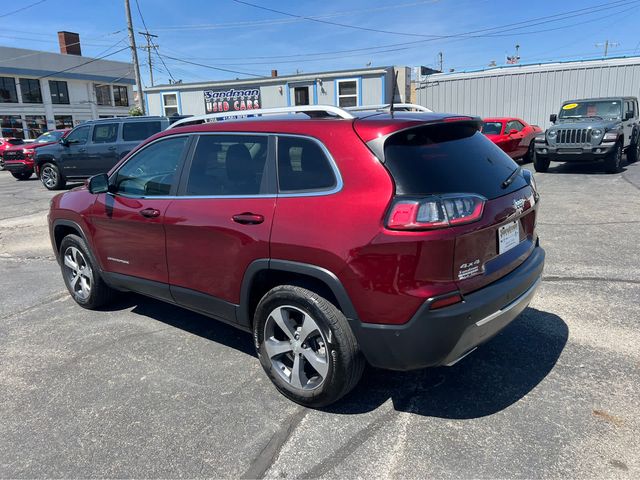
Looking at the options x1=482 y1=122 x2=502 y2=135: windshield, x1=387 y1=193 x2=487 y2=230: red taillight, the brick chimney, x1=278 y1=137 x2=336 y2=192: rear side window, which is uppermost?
the brick chimney

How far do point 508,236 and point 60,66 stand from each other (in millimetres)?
49618

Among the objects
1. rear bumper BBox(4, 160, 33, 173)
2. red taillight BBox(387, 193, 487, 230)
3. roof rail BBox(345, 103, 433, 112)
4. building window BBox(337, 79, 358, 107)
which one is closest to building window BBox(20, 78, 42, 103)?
rear bumper BBox(4, 160, 33, 173)

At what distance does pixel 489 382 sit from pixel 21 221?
31.9 feet

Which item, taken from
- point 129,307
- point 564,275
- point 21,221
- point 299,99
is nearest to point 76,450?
point 129,307

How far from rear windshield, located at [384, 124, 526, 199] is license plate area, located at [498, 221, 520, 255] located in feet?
0.66

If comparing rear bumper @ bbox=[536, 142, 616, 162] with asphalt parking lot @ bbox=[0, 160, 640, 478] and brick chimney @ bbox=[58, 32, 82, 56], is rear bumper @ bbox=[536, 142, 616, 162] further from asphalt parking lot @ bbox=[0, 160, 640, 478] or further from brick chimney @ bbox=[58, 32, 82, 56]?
brick chimney @ bbox=[58, 32, 82, 56]

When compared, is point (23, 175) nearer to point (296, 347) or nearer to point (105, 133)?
point (105, 133)

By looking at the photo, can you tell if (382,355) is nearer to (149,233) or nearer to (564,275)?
(149,233)

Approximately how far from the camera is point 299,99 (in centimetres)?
2247

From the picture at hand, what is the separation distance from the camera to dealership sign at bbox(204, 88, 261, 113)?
920 inches

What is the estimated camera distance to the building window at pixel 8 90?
131 feet

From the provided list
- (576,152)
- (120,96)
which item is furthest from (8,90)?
(576,152)

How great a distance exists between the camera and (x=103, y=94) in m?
49.1

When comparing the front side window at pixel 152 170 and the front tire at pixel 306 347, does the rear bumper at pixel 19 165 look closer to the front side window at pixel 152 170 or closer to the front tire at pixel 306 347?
the front side window at pixel 152 170
